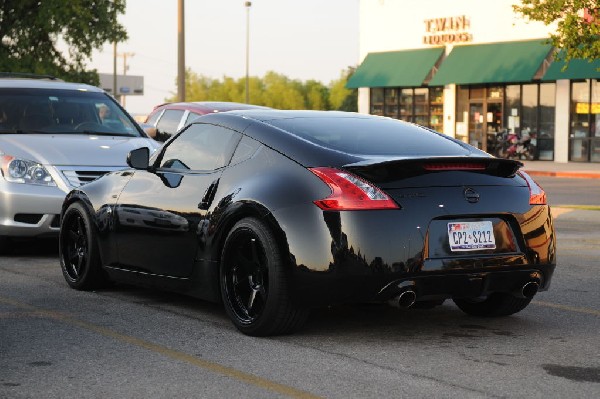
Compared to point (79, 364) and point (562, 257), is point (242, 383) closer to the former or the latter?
point (79, 364)

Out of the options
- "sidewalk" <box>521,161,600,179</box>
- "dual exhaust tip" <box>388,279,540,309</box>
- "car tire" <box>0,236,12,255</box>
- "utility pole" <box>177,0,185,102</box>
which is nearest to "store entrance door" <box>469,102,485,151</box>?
"sidewalk" <box>521,161,600,179</box>

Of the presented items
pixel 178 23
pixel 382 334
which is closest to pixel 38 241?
pixel 382 334

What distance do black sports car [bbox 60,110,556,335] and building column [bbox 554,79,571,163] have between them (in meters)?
33.8

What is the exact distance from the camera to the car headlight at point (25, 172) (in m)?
11.4

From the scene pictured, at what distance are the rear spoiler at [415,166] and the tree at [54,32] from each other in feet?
131

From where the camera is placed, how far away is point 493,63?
141 ft

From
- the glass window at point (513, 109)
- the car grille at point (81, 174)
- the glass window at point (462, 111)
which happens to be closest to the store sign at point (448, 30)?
the glass window at point (462, 111)

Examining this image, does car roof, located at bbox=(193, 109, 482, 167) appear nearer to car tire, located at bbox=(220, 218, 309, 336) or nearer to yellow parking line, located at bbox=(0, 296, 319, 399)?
car tire, located at bbox=(220, 218, 309, 336)

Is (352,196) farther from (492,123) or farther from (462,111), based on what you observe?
(462,111)

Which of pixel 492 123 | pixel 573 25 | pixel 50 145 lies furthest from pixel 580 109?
pixel 50 145

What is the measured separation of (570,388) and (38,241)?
873 centimetres

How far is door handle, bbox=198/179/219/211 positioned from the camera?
7598 mm

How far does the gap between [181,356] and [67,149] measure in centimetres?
556

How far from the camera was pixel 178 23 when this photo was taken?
26344 millimetres
